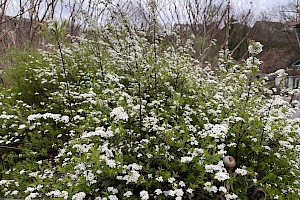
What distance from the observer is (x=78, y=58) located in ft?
13.2

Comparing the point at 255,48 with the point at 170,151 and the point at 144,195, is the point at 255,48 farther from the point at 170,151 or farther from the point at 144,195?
the point at 144,195

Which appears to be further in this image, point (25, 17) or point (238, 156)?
point (25, 17)

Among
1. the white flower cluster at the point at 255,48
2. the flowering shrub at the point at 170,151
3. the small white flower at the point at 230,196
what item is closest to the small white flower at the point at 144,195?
the flowering shrub at the point at 170,151

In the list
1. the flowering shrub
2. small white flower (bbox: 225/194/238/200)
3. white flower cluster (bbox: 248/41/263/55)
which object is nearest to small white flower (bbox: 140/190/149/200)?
the flowering shrub

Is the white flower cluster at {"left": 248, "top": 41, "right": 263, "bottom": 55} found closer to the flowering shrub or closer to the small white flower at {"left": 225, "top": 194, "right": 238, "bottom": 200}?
the flowering shrub

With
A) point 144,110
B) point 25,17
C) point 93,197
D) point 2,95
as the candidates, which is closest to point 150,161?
point 93,197

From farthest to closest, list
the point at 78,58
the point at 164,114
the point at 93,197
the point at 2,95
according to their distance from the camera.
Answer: the point at 78,58
the point at 2,95
the point at 164,114
the point at 93,197

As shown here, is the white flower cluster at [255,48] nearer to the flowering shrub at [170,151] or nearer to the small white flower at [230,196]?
the flowering shrub at [170,151]


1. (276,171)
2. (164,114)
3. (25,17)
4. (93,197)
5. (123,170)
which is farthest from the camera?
(25,17)

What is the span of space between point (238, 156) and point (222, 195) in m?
0.46

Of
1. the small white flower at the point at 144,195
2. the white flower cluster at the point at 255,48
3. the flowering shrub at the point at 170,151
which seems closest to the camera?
the small white flower at the point at 144,195

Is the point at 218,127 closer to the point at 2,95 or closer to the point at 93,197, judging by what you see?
the point at 93,197

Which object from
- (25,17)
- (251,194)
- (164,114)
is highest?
(25,17)

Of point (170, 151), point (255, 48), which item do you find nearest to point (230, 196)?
point (170, 151)
